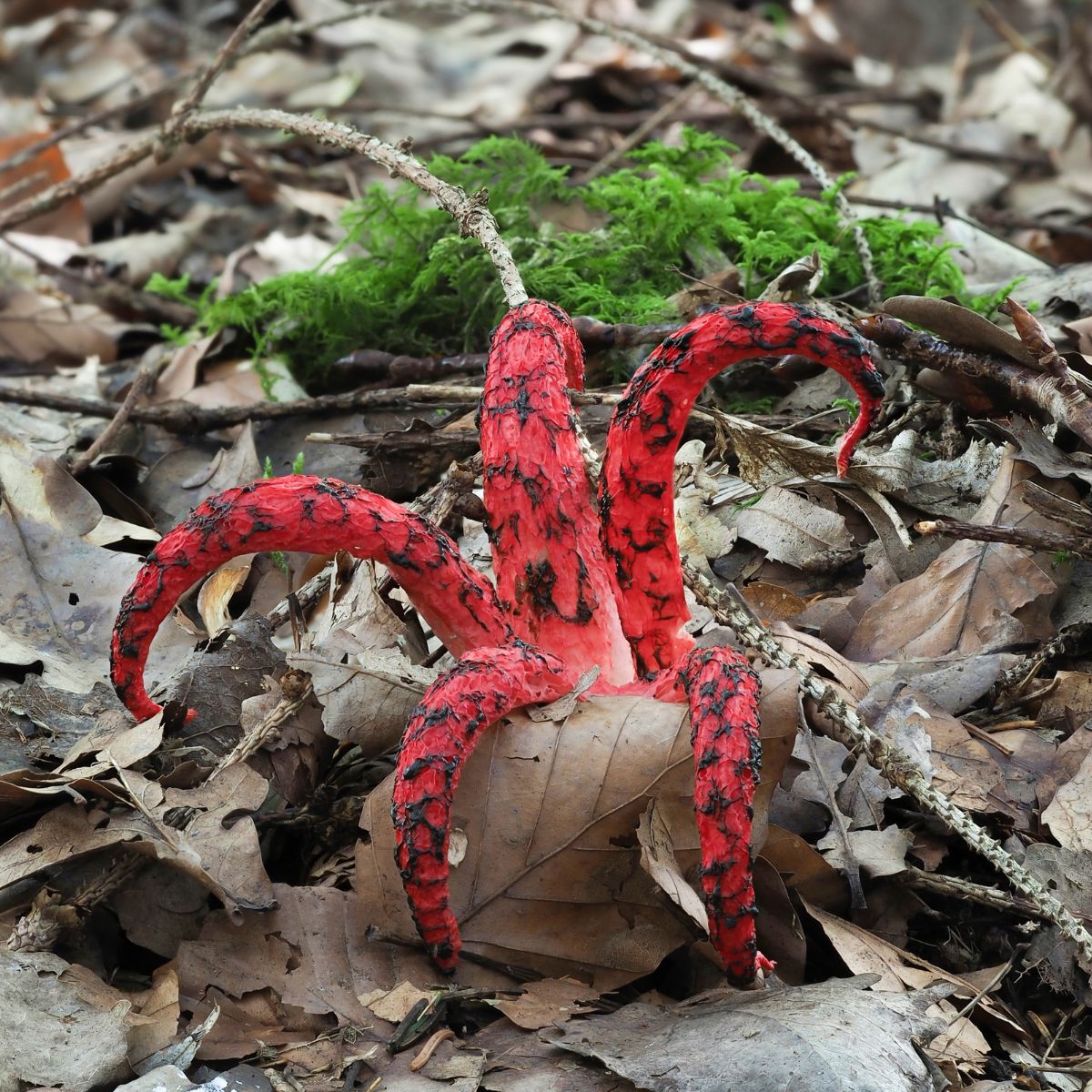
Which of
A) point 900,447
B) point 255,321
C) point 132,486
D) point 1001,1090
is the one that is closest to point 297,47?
point 255,321

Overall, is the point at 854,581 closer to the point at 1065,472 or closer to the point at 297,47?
the point at 1065,472

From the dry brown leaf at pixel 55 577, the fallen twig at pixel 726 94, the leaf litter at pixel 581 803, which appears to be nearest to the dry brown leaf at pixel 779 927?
the leaf litter at pixel 581 803

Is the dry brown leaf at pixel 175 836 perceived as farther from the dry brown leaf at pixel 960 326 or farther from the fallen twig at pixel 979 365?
the dry brown leaf at pixel 960 326

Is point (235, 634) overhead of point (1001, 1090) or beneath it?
overhead

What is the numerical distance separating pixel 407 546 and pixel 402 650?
27.0 inches

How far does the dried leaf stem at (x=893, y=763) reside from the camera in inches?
101

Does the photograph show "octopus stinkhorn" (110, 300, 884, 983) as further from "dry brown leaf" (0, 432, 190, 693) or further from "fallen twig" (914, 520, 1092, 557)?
"dry brown leaf" (0, 432, 190, 693)

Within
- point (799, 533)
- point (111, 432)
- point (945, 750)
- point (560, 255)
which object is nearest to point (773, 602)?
point (799, 533)

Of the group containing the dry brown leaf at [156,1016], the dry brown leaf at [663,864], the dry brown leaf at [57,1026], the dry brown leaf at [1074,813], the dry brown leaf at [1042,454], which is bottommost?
the dry brown leaf at [1074,813]

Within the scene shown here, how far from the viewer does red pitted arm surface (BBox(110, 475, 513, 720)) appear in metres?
2.72

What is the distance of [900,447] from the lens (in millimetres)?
3852

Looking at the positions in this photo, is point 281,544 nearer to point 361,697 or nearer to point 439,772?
point 361,697

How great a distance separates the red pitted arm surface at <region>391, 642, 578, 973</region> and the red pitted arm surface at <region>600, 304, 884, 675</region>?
1.33ft

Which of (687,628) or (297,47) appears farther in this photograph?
(297,47)
